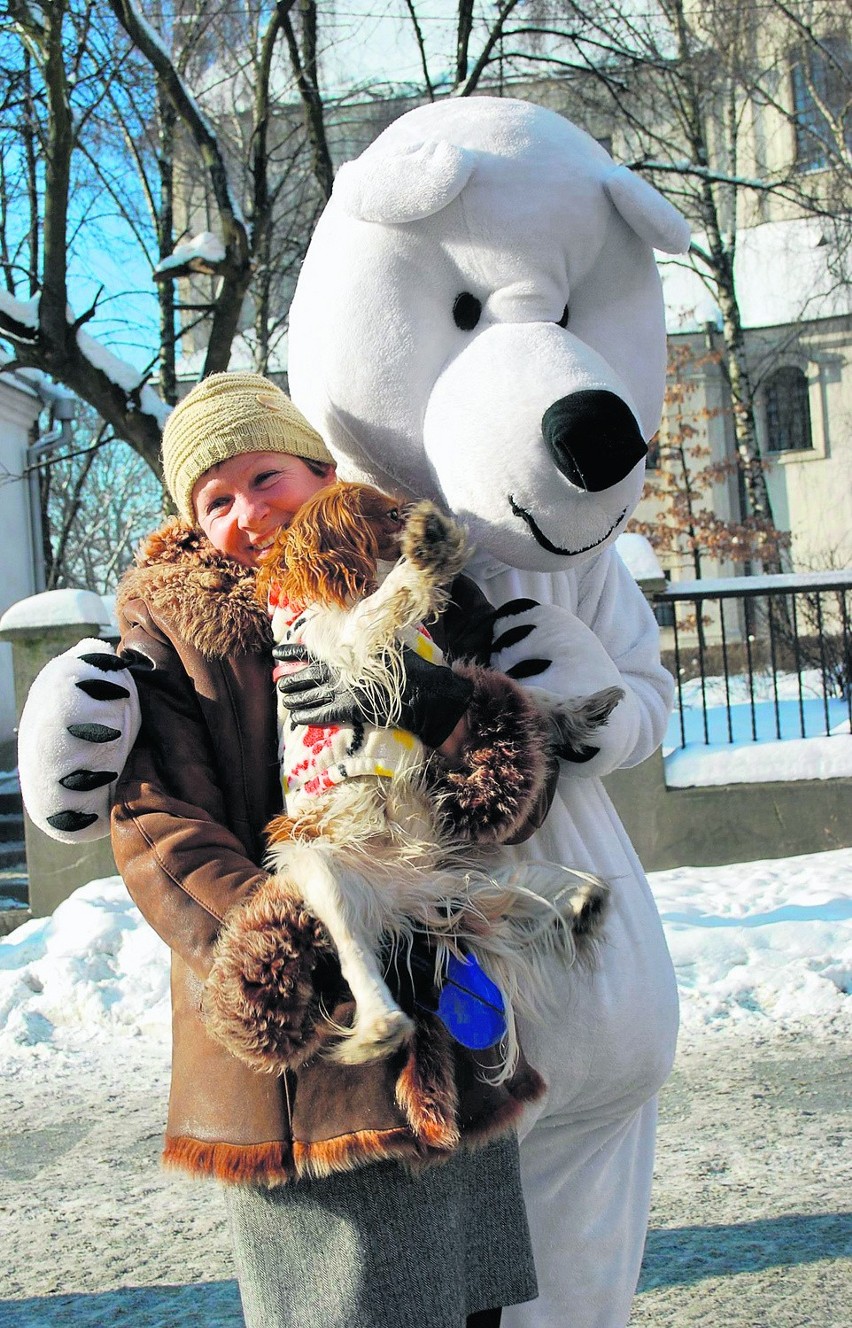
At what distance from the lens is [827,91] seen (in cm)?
1756

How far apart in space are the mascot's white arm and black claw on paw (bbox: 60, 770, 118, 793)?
1.76 feet

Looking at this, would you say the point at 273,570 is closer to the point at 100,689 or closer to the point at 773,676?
Answer: the point at 100,689

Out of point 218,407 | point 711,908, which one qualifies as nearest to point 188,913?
point 218,407

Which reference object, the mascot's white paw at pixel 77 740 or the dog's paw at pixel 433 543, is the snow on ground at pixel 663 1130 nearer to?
the mascot's white paw at pixel 77 740

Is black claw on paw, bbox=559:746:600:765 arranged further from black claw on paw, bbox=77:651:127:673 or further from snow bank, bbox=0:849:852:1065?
snow bank, bbox=0:849:852:1065

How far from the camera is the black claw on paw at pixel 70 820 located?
1567 mm

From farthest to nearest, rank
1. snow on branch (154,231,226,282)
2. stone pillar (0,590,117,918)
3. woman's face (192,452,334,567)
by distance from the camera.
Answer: snow on branch (154,231,226,282) < stone pillar (0,590,117,918) < woman's face (192,452,334,567)

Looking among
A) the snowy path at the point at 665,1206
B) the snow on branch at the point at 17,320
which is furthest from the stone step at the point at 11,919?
the snow on branch at the point at 17,320

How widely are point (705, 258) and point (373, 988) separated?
16380 mm

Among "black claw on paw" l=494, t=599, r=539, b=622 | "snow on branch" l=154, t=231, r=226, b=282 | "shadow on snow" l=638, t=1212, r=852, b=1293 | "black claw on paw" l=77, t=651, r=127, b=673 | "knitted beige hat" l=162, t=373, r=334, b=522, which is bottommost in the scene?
"shadow on snow" l=638, t=1212, r=852, b=1293

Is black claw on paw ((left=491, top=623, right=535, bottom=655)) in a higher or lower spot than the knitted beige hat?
lower

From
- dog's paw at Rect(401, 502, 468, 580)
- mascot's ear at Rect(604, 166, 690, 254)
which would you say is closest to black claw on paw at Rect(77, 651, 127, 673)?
dog's paw at Rect(401, 502, 468, 580)

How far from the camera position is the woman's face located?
5.49 feet

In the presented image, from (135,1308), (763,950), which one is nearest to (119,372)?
A: (763,950)
